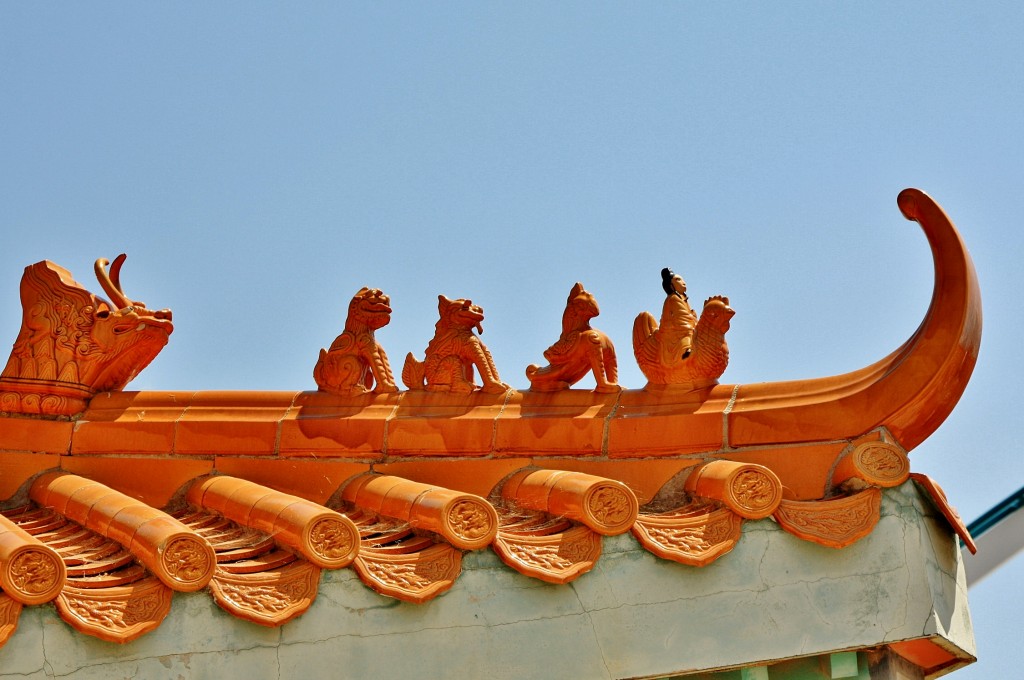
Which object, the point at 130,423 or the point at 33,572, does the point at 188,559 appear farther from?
the point at 130,423

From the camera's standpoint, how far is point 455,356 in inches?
308

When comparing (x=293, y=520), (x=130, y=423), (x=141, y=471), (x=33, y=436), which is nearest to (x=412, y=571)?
(x=293, y=520)

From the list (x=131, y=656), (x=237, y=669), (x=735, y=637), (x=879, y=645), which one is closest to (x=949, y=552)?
(x=879, y=645)

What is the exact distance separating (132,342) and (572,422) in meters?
2.52

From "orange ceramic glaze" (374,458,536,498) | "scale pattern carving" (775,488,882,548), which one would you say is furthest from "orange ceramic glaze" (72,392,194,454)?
"scale pattern carving" (775,488,882,548)

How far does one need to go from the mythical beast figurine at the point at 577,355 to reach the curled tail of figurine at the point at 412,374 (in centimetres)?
60

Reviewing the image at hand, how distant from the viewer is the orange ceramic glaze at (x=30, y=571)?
5816 millimetres

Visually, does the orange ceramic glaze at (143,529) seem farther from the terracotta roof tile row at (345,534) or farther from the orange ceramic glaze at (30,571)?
the orange ceramic glaze at (30,571)

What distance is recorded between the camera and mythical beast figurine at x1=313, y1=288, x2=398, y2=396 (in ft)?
25.9

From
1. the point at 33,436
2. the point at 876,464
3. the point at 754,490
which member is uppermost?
the point at 33,436

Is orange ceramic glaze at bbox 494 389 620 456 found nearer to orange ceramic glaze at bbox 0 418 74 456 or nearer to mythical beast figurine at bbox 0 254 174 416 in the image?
mythical beast figurine at bbox 0 254 174 416

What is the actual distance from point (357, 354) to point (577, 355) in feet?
4.07

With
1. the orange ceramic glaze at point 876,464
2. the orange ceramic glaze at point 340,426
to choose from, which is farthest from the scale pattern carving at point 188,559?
the orange ceramic glaze at point 876,464

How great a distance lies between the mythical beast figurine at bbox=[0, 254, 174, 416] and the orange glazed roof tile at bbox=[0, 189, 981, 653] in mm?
13
